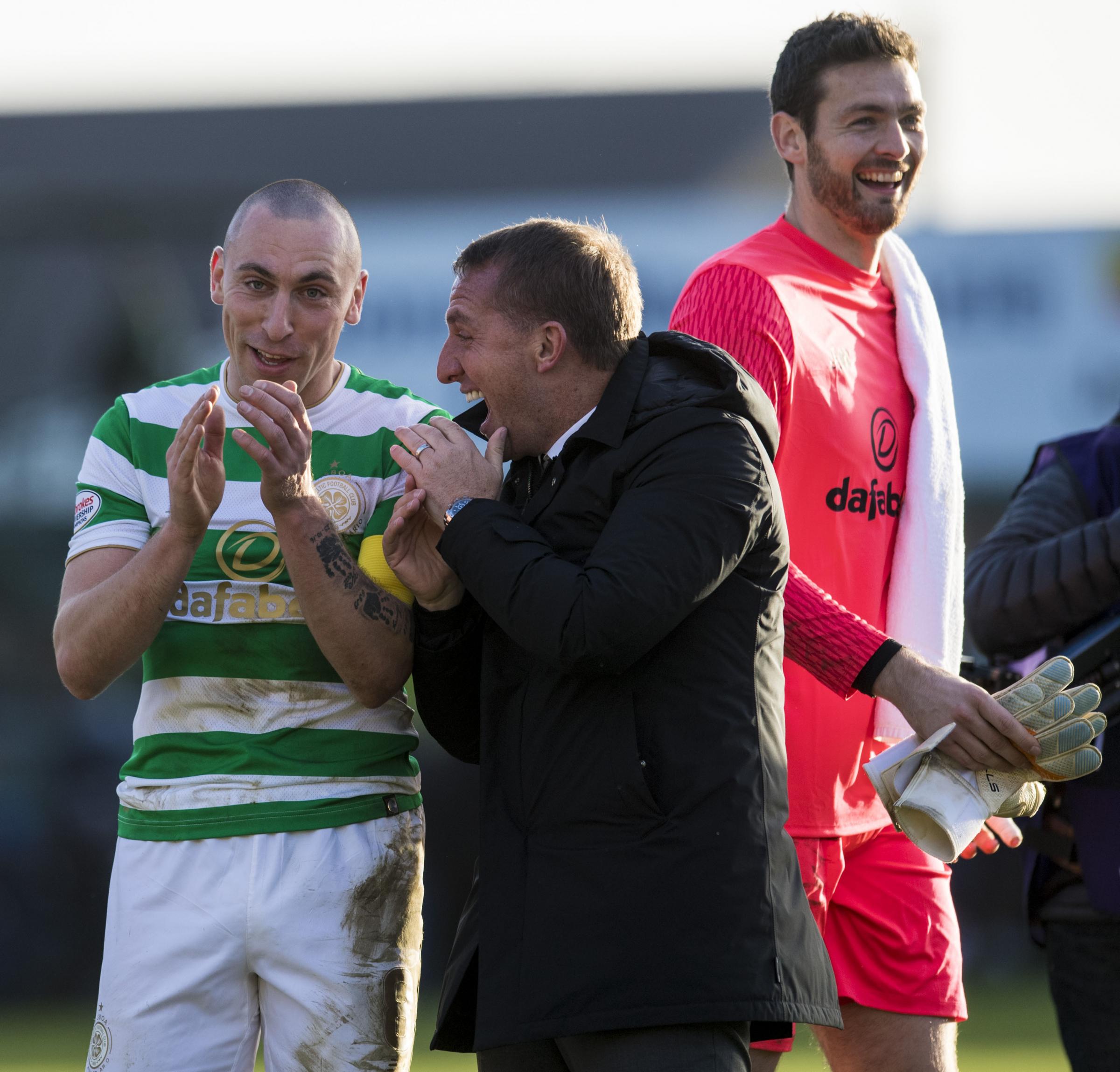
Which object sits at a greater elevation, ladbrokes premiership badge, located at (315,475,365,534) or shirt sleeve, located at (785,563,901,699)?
ladbrokes premiership badge, located at (315,475,365,534)

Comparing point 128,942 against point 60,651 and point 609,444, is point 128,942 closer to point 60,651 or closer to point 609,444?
point 60,651

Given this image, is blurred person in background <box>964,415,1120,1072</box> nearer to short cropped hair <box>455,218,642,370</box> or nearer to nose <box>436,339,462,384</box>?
short cropped hair <box>455,218,642,370</box>

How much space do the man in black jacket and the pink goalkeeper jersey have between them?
0.47 m

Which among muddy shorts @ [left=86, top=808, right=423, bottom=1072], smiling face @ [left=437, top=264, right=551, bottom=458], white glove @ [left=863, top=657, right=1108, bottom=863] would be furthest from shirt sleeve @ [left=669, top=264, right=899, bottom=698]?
muddy shorts @ [left=86, top=808, right=423, bottom=1072]

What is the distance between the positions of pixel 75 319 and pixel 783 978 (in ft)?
36.1

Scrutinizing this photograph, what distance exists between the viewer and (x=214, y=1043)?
2727 mm

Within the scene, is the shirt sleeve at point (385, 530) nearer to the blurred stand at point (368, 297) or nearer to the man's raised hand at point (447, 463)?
the man's raised hand at point (447, 463)

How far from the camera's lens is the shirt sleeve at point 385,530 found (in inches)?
110

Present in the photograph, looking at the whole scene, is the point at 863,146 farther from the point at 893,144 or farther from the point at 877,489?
the point at 877,489

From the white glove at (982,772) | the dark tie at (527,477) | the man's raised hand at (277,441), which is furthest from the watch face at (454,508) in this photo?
the white glove at (982,772)

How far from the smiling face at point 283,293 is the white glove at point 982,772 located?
1273 millimetres

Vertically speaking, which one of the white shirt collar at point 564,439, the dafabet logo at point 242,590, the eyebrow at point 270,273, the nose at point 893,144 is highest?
the nose at point 893,144

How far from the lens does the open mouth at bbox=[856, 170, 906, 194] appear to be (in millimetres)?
3396

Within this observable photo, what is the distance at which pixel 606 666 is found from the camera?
94.0 inches
